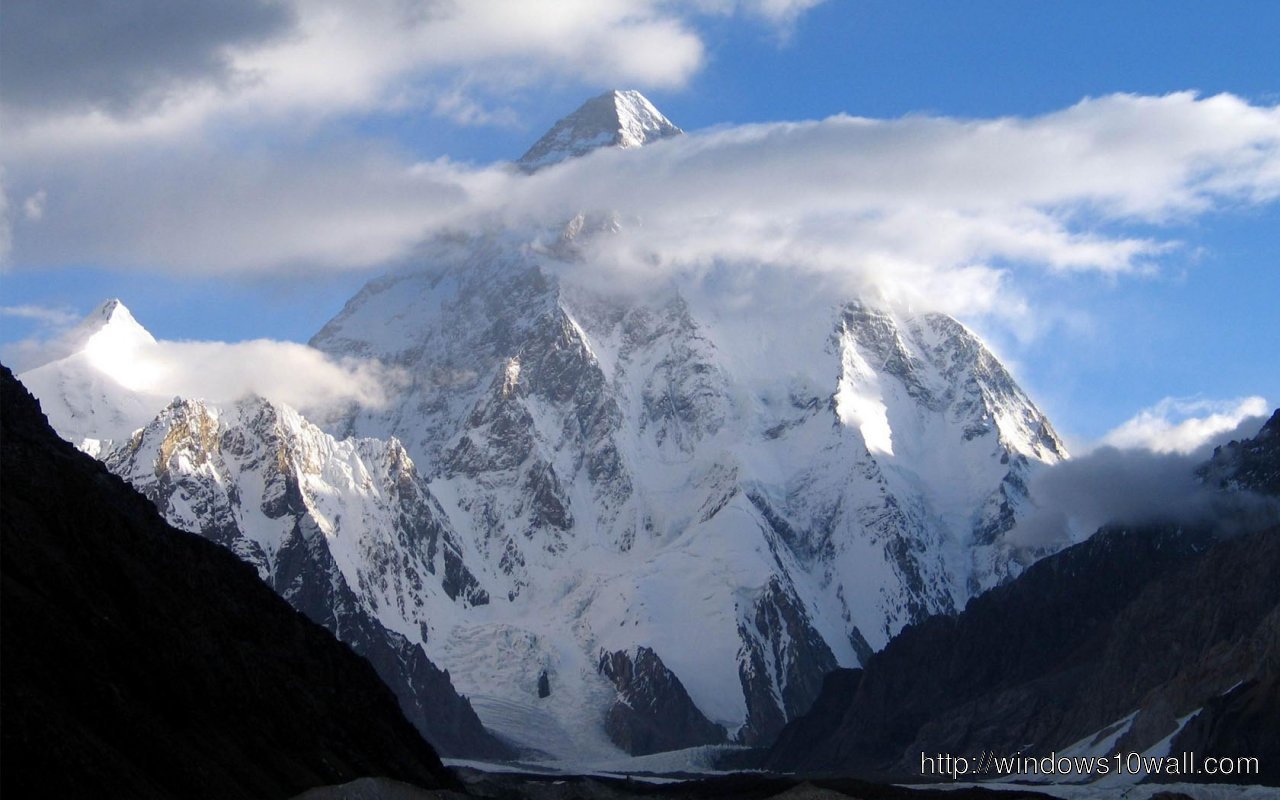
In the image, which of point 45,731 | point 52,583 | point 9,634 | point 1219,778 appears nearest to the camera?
point 45,731

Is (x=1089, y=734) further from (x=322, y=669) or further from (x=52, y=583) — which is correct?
(x=52, y=583)

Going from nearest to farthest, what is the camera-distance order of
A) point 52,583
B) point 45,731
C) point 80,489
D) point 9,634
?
point 45,731 → point 9,634 → point 52,583 → point 80,489

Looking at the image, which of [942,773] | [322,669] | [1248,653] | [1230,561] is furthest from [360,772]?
[1230,561]

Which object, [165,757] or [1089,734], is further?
[1089,734]

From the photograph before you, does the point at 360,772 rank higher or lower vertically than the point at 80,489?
lower

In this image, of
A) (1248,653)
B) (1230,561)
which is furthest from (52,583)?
(1230,561)

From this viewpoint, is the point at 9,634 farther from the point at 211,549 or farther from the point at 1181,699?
the point at 1181,699

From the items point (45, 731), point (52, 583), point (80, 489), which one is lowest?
point (45, 731)
